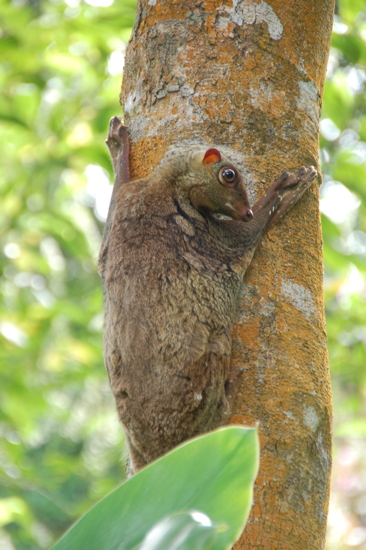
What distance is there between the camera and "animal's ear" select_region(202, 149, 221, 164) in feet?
8.23

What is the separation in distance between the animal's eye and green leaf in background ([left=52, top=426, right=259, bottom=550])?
1779 mm

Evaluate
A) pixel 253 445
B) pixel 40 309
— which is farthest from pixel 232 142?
pixel 40 309

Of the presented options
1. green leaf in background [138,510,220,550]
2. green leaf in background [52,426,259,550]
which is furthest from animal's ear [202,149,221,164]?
green leaf in background [138,510,220,550]

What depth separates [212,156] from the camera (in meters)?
2.56

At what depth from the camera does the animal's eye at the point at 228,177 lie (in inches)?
104

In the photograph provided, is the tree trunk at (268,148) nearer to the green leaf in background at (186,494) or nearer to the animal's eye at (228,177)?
Answer: the animal's eye at (228,177)

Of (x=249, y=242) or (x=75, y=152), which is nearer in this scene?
(x=249, y=242)

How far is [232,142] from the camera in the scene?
252cm

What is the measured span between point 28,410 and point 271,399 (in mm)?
3693

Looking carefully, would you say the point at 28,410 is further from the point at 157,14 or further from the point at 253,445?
the point at 253,445

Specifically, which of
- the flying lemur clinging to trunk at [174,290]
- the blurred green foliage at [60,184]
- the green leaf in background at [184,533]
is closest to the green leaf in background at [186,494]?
the green leaf in background at [184,533]

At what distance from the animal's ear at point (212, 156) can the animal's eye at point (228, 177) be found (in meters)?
0.07

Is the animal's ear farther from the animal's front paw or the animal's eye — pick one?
the animal's front paw

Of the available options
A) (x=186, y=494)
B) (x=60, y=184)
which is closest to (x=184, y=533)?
(x=186, y=494)
